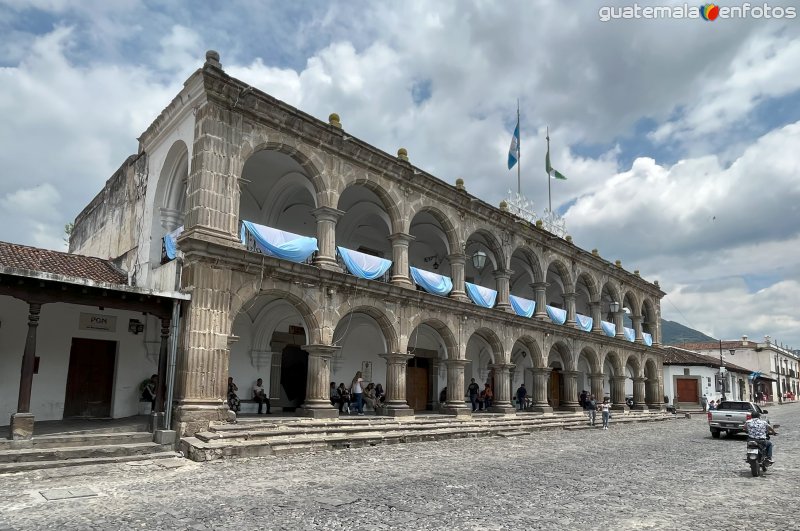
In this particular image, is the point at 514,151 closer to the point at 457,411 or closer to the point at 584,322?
the point at 584,322

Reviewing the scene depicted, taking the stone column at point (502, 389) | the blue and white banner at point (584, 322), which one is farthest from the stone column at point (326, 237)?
the blue and white banner at point (584, 322)

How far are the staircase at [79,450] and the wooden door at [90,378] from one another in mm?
2607

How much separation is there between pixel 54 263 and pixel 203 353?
4.63m

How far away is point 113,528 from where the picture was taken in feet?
20.8

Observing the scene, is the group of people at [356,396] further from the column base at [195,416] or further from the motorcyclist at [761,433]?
the motorcyclist at [761,433]

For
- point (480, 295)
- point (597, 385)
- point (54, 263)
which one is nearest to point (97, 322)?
point (54, 263)

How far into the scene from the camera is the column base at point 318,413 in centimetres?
1459

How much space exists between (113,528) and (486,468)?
22.7 ft

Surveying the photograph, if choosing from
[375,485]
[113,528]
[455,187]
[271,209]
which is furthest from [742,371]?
[113,528]

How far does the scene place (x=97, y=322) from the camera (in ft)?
45.5

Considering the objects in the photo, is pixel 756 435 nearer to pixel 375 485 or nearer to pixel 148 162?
pixel 375 485

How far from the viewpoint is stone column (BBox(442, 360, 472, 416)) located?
18906 mm

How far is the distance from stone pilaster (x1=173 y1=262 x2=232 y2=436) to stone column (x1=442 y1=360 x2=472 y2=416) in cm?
827

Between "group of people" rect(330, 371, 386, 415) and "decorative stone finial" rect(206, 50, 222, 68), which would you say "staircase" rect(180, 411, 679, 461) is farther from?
"decorative stone finial" rect(206, 50, 222, 68)
